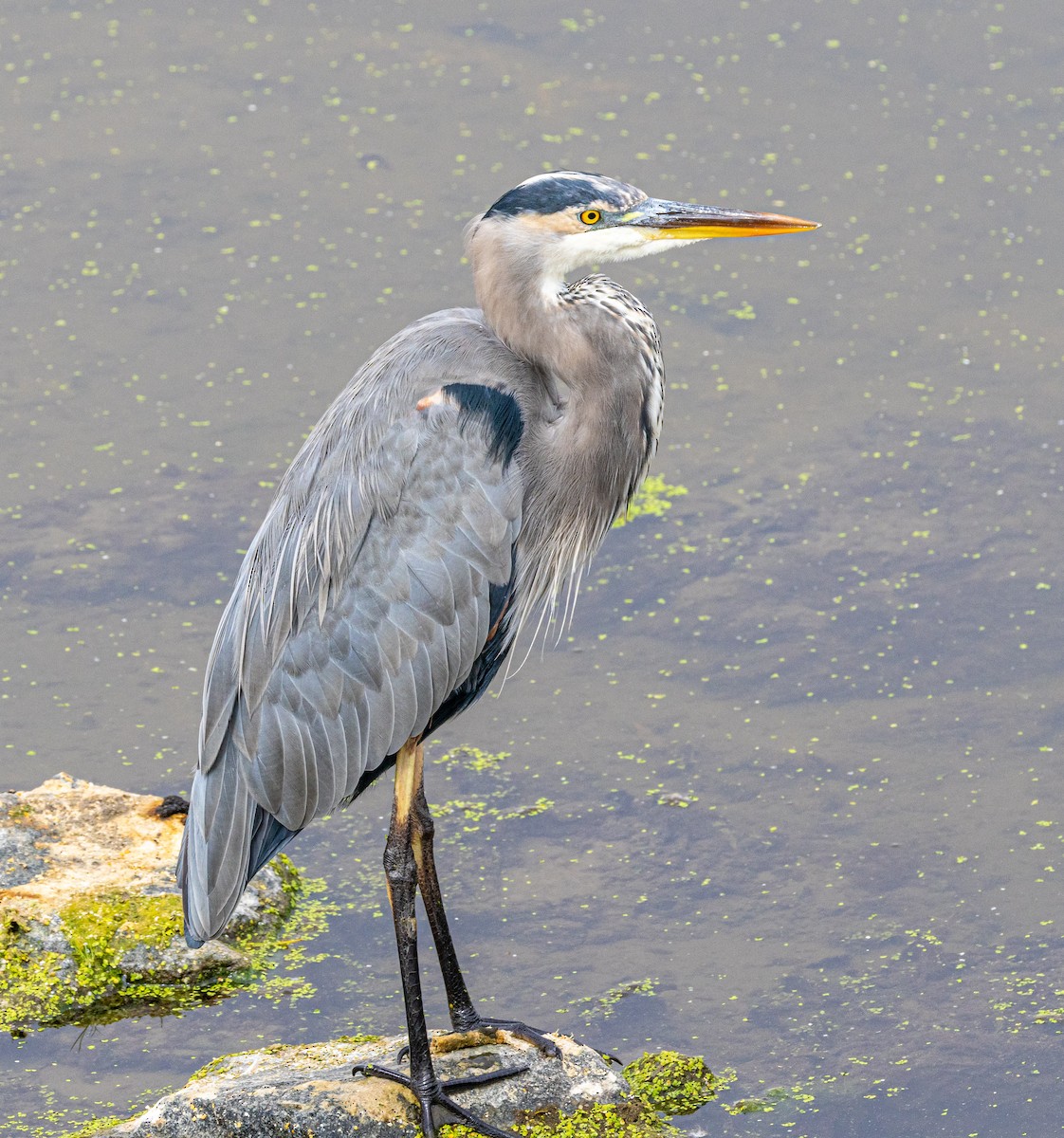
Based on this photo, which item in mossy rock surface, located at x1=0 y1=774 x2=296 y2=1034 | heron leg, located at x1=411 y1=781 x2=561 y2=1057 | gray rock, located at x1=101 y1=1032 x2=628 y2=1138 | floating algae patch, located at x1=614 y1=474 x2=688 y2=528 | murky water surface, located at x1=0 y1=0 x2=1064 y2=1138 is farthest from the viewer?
floating algae patch, located at x1=614 y1=474 x2=688 y2=528

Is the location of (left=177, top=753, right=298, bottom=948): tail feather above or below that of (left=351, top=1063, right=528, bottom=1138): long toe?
above

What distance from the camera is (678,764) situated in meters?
5.42

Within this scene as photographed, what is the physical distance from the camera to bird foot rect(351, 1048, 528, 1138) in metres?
3.96

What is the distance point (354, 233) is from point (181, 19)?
221cm

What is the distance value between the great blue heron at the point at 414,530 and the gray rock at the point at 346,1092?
0.21 ft

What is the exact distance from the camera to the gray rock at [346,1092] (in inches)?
152

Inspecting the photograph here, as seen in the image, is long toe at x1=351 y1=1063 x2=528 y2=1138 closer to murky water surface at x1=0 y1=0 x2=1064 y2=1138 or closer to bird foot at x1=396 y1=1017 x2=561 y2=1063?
bird foot at x1=396 y1=1017 x2=561 y2=1063

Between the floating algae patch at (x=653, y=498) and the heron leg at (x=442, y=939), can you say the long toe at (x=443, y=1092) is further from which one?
the floating algae patch at (x=653, y=498)

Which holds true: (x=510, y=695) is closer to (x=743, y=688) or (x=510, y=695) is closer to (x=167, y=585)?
(x=743, y=688)

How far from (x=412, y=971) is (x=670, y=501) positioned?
110 inches

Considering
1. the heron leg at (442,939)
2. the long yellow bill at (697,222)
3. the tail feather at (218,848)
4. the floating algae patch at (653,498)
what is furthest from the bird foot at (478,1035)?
the floating algae patch at (653,498)

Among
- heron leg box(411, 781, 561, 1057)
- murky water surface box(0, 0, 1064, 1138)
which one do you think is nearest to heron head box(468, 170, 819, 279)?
heron leg box(411, 781, 561, 1057)

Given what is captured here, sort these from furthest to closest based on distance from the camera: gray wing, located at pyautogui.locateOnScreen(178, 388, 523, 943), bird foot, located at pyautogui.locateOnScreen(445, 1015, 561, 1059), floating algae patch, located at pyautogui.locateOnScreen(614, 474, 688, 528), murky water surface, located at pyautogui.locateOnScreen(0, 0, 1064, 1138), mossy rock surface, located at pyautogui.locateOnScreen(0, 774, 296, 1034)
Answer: floating algae patch, located at pyautogui.locateOnScreen(614, 474, 688, 528)
murky water surface, located at pyautogui.locateOnScreen(0, 0, 1064, 1138)
mossy rock surface, located at pyautogui.locateOnScreen(0, 774, 296, 1034)
bird foot, located at pyautogui.locateOnScreen(445, 1015, 561, 1059)
gray wing, located at pyautogui.locateOnScreen(178, 388, 523, 943)

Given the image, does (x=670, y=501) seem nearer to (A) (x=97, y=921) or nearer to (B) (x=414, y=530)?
(B) (x=414, y=530)
